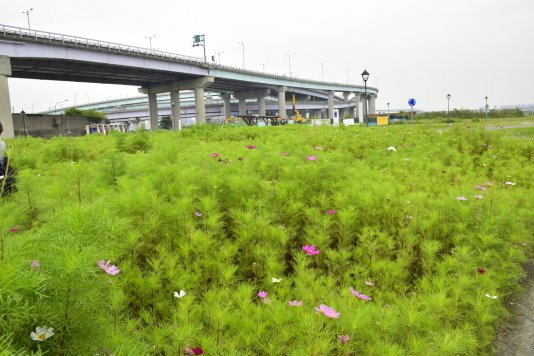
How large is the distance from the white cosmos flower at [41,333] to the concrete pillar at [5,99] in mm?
34958

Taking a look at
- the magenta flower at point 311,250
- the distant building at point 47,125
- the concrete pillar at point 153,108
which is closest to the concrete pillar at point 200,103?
the concrete pillar at point 153,108

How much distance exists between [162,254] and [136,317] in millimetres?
517

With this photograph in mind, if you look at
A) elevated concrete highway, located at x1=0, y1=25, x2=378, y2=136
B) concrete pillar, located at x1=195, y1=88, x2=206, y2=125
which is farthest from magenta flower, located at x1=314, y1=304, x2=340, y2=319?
concrete pillar, located at x1=195, y1=88, x2=206, y2=125

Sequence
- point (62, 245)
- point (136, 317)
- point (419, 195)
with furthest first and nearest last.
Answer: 1. point (419, 195)
2. point (136, 317)
3. point (62, 245)

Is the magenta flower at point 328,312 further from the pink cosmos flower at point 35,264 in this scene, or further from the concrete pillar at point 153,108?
the concrete pillar at point 153,108

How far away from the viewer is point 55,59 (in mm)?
34688

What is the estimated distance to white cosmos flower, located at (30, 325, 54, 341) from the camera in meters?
1.38

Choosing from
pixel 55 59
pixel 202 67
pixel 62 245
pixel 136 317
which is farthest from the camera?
pixel 202 67

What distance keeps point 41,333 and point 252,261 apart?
78.3 inches

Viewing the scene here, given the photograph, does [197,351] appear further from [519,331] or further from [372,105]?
[372,105]

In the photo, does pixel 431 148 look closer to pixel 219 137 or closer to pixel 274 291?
pixel 219 137

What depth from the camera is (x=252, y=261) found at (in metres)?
3.26

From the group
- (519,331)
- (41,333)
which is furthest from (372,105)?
(41,333)

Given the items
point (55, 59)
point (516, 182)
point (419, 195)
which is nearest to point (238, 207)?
point (419, 195)
